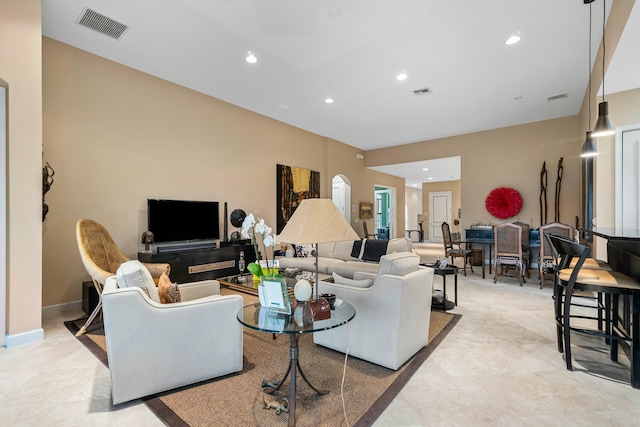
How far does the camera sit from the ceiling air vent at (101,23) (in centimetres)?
306

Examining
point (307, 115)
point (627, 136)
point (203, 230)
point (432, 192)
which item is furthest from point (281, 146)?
point (432, 192)

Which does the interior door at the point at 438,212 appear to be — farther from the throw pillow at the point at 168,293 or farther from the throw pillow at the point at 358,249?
the throw pillow at the point at 168,293

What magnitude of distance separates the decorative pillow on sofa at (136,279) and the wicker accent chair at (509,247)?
530 centimetres

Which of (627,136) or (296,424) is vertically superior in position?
(627,136)

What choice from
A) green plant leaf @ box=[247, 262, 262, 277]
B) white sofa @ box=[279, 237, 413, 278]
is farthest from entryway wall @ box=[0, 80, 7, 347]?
white sofa @ box=[279, 237, 413, 278]

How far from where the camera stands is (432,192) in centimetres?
1331

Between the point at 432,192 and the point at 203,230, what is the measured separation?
11.0 meters

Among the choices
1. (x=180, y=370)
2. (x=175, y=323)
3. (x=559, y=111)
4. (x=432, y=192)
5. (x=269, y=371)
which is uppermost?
(x=559, y=111)

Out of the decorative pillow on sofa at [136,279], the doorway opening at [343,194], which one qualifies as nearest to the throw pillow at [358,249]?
the doorway opening at [343,194]

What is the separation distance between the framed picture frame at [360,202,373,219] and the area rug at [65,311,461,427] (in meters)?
6.08

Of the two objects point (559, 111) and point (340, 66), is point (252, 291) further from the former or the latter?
point (559, 111)

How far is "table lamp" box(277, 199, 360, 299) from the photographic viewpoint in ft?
5.65

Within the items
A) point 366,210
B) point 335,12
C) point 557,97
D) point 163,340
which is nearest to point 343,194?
point 366,210

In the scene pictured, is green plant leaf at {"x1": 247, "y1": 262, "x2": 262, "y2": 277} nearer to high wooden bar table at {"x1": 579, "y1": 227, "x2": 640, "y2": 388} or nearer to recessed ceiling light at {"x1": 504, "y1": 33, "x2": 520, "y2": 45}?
high wooden bar table at {"x1": 579, "y1": 227, "x2": 640, "y2": 388}
